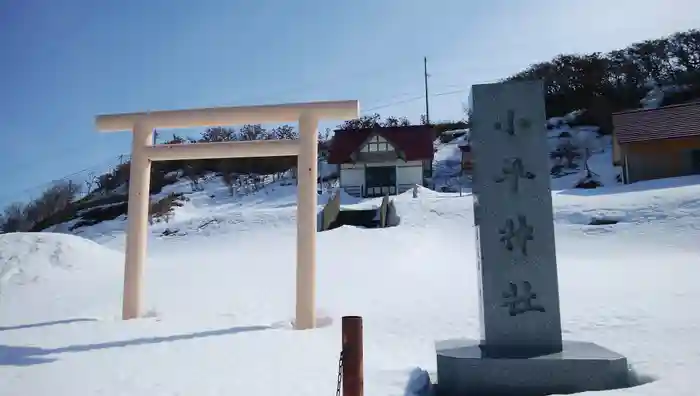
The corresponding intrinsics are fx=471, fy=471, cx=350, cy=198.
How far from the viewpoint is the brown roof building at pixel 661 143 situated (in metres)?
21.6

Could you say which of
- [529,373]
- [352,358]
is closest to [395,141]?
[529,373]

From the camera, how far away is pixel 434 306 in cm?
761

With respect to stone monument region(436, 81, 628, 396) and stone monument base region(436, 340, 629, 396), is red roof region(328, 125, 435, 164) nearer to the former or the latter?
stone monument region(436, 81, 628, 396)

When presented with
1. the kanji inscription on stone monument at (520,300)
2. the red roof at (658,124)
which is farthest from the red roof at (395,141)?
the kanji inscription on stone monument at (520,300)

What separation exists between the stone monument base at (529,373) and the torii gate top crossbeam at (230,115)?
14.0 feet

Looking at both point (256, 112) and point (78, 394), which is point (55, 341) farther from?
point (256, 112)

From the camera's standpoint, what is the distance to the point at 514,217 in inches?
191

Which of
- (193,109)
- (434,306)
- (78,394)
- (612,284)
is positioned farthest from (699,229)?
(78,394)

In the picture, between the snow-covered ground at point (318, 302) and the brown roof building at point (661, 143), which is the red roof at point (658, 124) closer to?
the brown roof building at point (661, 143)

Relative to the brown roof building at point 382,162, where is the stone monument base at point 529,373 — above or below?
below

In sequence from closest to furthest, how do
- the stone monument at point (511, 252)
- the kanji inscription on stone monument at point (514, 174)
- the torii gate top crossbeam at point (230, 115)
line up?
the stone monument at point (511, 252) < the kanji inscription on stone monument at point (514, 174) < the torii gate top crossbeam at point (230, 115)

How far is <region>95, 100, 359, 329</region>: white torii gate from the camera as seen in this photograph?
7.08 meters

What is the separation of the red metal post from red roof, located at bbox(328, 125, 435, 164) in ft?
87.8

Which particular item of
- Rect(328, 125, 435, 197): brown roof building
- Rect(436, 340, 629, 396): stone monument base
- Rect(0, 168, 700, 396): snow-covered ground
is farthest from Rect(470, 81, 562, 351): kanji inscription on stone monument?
Rect(328, 125, 435, 197): brown roof building
